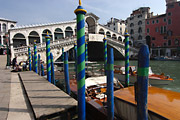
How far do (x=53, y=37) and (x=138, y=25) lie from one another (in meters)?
21.1

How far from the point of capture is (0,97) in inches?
113

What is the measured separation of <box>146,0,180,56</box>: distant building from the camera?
2359cm

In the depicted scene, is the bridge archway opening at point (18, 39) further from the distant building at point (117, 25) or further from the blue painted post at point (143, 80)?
the distant building at point (117, 25)

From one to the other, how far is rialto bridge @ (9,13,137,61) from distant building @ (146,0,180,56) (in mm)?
6051

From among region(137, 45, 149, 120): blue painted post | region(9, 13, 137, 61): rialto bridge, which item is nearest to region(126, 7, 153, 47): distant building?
region(9, 13, 137, 61): rialto bridge

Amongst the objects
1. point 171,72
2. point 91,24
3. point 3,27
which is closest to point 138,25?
point 91,24

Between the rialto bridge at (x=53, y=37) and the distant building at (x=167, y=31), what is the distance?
6051 millimetres

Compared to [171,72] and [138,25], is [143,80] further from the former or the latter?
[138,25]

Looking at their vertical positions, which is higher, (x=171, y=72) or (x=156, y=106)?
(x=156, y=106)

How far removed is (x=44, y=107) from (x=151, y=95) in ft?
7.03

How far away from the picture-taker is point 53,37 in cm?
2016

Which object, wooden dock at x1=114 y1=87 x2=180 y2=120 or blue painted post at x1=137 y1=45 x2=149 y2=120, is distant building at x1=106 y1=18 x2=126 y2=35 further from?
blue painted post at x1=137 y1=45 x2=149 y2=120

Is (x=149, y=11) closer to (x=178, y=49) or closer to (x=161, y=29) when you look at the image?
(x=161, y=29)

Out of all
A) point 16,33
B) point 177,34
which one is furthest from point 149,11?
point 16,33
